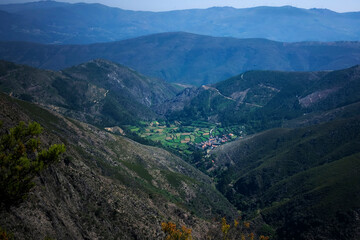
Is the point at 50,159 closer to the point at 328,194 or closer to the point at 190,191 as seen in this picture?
the point at 190,191

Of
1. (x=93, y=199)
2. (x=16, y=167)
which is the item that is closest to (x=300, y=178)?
(x=93, y=199)

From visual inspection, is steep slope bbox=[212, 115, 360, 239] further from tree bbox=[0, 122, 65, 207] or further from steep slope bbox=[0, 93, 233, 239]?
tree bbox=[0, 122, 65, 207]

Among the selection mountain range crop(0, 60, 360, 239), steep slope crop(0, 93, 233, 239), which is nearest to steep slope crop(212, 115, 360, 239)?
mountain range crop(0, 60, 360, 239)

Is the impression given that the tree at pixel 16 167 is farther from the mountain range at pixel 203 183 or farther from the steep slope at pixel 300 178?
the steep slope at pixel 300 178

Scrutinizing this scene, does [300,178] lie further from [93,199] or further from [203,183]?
[93,199]

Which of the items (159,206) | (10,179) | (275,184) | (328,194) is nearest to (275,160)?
(275,184)
